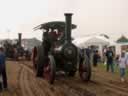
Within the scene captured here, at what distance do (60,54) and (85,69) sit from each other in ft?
3.94

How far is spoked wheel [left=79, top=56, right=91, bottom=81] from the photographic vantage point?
15.4 meters

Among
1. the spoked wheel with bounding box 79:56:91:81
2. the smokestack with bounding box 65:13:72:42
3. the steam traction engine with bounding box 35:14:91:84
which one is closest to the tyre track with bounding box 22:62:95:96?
the steam traction engine with bounding box 35:14:91:84

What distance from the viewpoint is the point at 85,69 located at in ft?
51.4

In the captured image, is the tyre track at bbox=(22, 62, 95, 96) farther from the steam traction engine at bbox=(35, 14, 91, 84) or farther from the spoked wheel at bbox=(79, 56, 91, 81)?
the spoked wheel at bbox=(79, 56, 91, 81)

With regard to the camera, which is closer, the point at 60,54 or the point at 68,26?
the point at 68,26

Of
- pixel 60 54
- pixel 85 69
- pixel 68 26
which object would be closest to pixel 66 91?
pixel 85 69

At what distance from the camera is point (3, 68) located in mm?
13297

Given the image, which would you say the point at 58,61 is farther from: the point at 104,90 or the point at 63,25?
the point at 104,90

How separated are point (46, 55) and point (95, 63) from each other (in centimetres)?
1088

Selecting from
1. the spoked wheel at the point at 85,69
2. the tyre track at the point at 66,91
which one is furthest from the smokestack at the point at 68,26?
the tyre track at the point at 66,91

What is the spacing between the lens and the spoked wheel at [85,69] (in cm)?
1543

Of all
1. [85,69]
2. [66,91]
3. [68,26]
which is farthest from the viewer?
[85,69]

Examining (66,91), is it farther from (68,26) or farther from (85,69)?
(68,26)

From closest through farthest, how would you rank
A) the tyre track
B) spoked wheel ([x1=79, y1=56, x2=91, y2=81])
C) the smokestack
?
the tyre track
the smokestack
spoked wheel ([x1=79, y1=56, x2=91, y2=81])
